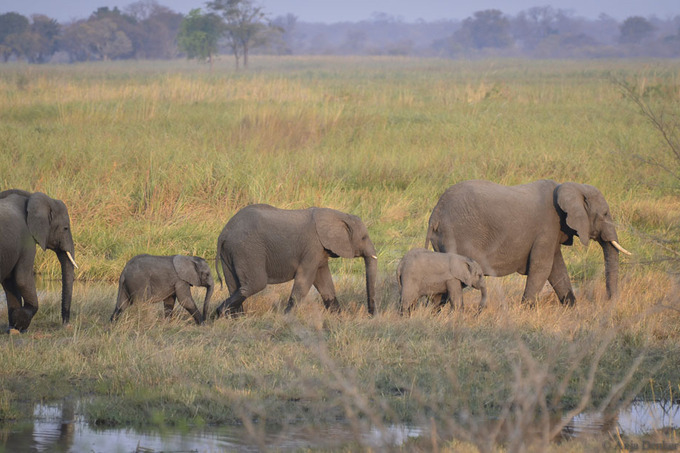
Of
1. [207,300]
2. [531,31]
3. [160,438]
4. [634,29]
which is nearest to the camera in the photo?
[160,438]

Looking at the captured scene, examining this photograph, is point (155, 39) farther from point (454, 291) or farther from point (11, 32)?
point (454, 291)

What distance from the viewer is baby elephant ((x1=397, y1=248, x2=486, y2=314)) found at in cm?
684

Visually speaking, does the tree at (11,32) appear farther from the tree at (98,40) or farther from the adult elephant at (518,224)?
the adult elephant at (518,224)

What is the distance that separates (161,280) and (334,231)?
141 cm

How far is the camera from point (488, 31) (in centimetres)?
12512

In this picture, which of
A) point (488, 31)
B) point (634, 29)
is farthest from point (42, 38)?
point (634, 29)

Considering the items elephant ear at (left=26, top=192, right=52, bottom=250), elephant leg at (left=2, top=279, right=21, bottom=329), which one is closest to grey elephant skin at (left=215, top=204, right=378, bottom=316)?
elephant ear at (left=26, top=192, right=52, bottom=250)

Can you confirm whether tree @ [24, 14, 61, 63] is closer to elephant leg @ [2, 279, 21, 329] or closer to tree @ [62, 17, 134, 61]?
tree @ [62, 17, 134, 61]

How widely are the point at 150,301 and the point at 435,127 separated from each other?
421 inches

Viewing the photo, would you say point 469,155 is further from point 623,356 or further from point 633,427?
point 633,427

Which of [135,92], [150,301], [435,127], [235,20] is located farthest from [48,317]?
[235,20]

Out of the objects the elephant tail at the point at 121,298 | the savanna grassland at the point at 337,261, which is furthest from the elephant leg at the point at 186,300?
the elephant tail at the point at 121,298

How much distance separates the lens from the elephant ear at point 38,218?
645cm

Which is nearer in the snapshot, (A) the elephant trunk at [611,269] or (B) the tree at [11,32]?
(A) the elephant trunk at [611,269]
